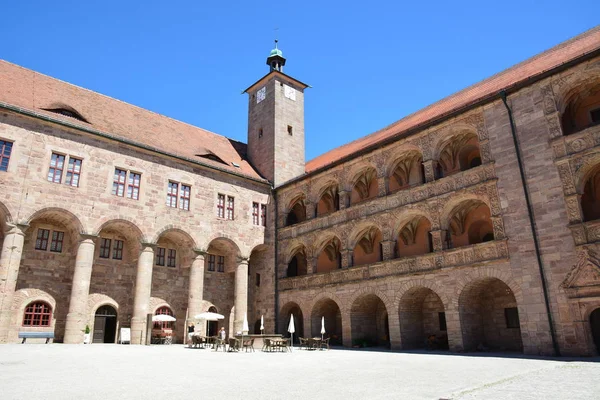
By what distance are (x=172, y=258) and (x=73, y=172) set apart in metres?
7.42

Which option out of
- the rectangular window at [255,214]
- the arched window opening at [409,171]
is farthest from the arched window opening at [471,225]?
the rectangular window at [255,214]

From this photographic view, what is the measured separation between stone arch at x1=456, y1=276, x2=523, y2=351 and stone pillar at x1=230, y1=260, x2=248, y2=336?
12.6 m

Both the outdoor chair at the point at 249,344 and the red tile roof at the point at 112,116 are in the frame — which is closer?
the outdoor chair at the point at 249,344

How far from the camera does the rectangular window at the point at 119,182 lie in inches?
864

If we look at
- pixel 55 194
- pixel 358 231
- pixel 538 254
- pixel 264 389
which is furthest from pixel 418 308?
pixel 55 194

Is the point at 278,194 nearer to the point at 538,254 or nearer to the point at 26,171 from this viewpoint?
the point at 26,171

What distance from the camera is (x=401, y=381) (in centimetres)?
864

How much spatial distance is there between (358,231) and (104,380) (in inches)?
619

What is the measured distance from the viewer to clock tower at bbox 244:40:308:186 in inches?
1172

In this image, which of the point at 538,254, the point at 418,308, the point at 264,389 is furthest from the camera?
the point at 418,308

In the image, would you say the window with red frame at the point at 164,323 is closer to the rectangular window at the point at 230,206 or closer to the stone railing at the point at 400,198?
the rectangular window at the point at 230,206

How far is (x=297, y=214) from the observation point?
29859 mm

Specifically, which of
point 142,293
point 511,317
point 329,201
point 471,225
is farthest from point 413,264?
point 142,293

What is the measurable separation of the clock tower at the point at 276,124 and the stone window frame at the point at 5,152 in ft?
47.8
